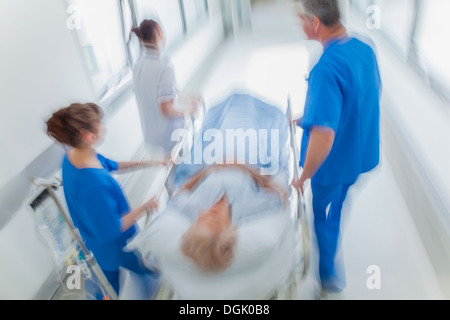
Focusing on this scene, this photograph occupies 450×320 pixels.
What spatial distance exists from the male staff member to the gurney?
4.3 inches

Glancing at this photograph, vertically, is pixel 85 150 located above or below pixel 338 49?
below

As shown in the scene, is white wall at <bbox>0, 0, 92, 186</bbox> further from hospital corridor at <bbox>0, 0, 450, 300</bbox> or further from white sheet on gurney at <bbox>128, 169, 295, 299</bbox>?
white sheet on gurney at <bbox>128, 169, 295, 299</bbox>

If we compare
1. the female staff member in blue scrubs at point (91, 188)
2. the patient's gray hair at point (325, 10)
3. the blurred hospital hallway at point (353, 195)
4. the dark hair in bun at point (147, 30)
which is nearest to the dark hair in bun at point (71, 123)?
the female staff member in blue scrubs at point (91, 188)

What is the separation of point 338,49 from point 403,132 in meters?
0.44

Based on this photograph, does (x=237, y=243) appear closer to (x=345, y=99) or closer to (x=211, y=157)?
(x=211, y=157)

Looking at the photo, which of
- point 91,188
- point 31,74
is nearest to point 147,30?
point 31,74

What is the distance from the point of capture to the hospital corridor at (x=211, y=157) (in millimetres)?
772

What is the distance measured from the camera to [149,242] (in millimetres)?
859

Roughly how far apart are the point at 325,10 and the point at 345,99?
0.78ft

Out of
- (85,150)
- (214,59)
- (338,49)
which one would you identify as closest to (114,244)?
(85,150)

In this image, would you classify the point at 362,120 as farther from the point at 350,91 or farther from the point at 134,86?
the point at 134,86

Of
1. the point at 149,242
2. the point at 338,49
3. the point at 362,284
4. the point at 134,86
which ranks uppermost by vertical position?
the point at 338,49

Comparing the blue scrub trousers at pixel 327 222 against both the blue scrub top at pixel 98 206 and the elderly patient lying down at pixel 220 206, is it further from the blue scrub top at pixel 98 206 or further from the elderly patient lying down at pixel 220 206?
the blue scrub top at pixel 98 206

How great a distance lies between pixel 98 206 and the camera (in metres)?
0.77
